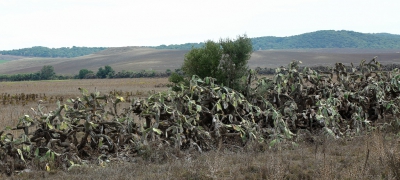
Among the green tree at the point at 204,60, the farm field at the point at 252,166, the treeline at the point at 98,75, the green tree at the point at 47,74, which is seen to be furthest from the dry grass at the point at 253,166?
the green tree at the point at 47,74

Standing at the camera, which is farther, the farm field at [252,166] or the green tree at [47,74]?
the green tree at [47,74]

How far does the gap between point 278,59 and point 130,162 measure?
321 ft

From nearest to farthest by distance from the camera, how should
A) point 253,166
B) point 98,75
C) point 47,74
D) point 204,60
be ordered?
point 253,166 → point 204,60 → point 98,75 → point 47,74

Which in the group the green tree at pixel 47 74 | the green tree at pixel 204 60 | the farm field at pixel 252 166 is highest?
the green tree at pixel 204 60

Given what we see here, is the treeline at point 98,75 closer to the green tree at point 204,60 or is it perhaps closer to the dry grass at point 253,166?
the green tree at point 204,60

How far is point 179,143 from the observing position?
7.45m

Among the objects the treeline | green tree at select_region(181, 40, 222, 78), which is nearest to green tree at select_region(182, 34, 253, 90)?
green tree at select_region(181, 40, 222, 78)

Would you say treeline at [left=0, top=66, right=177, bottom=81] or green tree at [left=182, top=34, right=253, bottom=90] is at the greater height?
green tree at [left=182, top=34, right=253, bottom=90]

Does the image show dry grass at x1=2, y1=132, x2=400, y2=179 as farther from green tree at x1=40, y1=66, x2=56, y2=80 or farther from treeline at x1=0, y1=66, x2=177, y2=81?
green tree at x1=40, y1=66, x2=56, y2=80

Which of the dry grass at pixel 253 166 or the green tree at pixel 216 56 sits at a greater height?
the green tree at pixel 216 56

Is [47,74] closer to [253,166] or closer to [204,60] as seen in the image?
[204,60]

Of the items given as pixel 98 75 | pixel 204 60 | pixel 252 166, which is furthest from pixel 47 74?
pixel 252 166

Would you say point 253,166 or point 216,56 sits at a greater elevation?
point 216,56

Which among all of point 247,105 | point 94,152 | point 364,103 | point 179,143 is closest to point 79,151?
point 94,152
